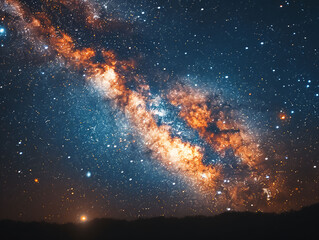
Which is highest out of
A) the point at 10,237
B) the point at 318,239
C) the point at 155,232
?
the point at 10,237

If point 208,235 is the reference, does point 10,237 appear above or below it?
above

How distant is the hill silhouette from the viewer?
12.4ft

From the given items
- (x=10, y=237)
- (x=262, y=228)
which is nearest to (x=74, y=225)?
(x=10, y=237)

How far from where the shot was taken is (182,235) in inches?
160

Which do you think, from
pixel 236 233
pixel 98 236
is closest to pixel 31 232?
pixel 98 236

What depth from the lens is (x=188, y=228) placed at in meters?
4.34

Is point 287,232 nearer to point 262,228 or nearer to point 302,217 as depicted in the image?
point 262,228

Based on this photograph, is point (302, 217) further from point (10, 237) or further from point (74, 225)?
point (10, 237)

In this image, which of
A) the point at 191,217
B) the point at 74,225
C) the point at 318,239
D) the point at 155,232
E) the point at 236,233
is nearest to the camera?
the point at 318,239

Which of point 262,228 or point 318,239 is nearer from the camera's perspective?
point 318,239

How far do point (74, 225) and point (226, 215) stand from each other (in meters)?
4.08

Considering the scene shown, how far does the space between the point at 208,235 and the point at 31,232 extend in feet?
13.7

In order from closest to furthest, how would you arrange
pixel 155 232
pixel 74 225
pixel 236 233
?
pixel 236 233 → pixel 155 232 → pixel 74 225

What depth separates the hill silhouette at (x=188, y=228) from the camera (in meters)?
3.79
